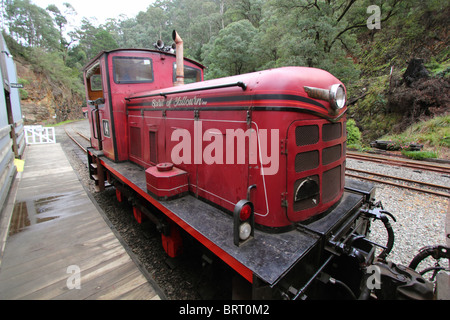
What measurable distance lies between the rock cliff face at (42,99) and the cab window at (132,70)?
25.2m

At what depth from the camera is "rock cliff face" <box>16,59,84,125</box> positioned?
23312 mm

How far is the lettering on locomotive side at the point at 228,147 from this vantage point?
6.49 feet

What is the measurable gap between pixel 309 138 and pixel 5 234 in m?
4.57

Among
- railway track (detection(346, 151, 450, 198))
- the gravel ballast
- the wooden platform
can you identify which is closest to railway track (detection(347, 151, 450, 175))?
railway track (detection(346, 151, 450, 198))

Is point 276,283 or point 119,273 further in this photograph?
point 119,273

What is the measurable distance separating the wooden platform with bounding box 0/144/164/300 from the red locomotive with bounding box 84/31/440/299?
69 cm

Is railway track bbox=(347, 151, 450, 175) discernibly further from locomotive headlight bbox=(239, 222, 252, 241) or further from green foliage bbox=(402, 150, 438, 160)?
locomotive headlight bbox=(239, 222, 252, 241)

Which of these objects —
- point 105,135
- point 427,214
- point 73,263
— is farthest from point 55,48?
point 427,214

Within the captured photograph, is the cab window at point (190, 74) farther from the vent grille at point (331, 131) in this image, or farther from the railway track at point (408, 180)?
the railway track at point (408, 180)

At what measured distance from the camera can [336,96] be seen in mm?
2129

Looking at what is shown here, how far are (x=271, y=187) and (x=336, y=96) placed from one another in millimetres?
1063

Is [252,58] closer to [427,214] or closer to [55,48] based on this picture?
[427,214]

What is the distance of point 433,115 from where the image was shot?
10.5 m

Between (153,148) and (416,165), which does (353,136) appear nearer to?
(416,165)
